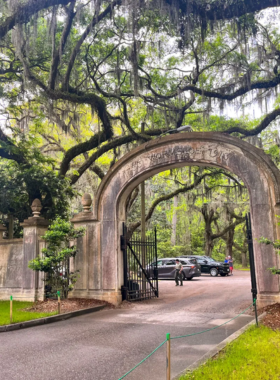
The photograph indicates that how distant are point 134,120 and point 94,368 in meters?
15.4

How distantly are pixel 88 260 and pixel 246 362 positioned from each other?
25.0 feet

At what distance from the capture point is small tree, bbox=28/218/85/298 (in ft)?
34.2

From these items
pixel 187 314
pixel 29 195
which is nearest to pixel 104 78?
pixel 29 195

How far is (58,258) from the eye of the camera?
10.4 meters

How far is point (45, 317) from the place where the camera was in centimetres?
866

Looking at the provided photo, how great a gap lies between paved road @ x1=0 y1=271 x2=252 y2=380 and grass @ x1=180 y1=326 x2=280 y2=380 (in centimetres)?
55

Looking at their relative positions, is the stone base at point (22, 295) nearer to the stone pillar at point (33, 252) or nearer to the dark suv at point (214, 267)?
the stone pillar at point (33, 252)

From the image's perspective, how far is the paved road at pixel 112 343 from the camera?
4.91 meters

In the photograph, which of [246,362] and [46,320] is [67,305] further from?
[246,362]

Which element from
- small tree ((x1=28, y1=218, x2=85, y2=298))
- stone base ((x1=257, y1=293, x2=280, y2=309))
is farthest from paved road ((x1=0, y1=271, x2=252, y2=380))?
small tree ((x1=28, y1=218, x2=85, y2=298))

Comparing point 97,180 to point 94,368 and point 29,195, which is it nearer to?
point 29,195

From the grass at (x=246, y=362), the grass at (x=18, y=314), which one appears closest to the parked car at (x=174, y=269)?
the grass at (x=18, y=314)

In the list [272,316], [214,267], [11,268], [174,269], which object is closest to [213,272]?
[214,267]

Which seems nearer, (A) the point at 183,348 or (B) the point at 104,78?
(A) the point at 183,348
